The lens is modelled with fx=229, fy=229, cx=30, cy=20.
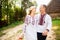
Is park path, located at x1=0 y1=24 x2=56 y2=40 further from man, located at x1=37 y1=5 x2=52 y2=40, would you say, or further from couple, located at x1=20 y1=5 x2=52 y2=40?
man, located at x1=37 y1=5 x2=52 y2=40

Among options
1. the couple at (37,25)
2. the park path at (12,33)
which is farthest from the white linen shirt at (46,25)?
the park path at (12,33)

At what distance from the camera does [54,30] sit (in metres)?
2.35

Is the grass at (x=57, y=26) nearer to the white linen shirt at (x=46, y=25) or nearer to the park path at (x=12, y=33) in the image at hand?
the white linen shirt at (x=46, y=25)

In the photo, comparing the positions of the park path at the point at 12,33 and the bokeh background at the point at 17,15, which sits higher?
the bokeh background at the point at 17,15

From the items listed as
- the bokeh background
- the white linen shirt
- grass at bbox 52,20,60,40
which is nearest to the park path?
the bokeh background

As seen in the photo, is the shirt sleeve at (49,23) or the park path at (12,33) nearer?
the shirt sleeve at (49,23)

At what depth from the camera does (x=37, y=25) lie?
2338 mm

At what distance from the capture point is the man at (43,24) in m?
2.30

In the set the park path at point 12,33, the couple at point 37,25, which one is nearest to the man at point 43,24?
the couple at point 37,25

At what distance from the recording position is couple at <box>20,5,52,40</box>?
2.31 metres

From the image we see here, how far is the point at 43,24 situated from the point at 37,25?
66mm

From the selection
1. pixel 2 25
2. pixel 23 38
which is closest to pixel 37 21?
pixel 23 38

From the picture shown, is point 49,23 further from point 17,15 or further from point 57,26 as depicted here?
point 17,15

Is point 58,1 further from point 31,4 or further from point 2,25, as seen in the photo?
point 2,25
